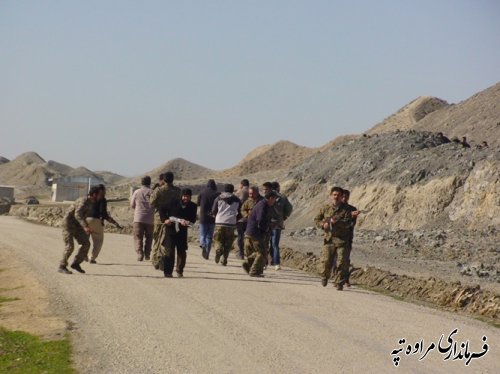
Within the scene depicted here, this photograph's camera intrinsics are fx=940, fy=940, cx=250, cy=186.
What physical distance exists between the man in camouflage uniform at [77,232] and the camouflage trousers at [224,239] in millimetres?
3644

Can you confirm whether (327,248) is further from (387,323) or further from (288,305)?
(387,323)

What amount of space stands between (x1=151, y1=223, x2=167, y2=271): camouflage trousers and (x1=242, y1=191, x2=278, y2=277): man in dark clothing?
1.91 metres

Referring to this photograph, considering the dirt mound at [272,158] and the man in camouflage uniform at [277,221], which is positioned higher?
the dirt mound at [272,158]

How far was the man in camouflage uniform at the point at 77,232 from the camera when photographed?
1933 centimetres

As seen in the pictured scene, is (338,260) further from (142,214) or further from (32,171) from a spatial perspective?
(32,171)

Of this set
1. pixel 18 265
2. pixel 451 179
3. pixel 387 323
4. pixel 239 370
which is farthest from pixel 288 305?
pixel 451 179

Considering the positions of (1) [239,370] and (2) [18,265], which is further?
(2) [18,265]

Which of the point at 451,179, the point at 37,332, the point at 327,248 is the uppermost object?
the point at 451,179

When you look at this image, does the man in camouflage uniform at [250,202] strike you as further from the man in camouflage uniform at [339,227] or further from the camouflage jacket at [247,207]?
the man in camouflage uniform at [339,227]

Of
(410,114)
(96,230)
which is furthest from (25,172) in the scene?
(96,230)

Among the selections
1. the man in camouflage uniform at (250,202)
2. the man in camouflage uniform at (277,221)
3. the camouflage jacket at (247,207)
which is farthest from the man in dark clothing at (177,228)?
the man in camouflage uniform at (277,221)

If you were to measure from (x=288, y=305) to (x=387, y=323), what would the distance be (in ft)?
6.87

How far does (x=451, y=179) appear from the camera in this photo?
124 ft

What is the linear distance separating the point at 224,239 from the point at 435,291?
6012 millimetres
